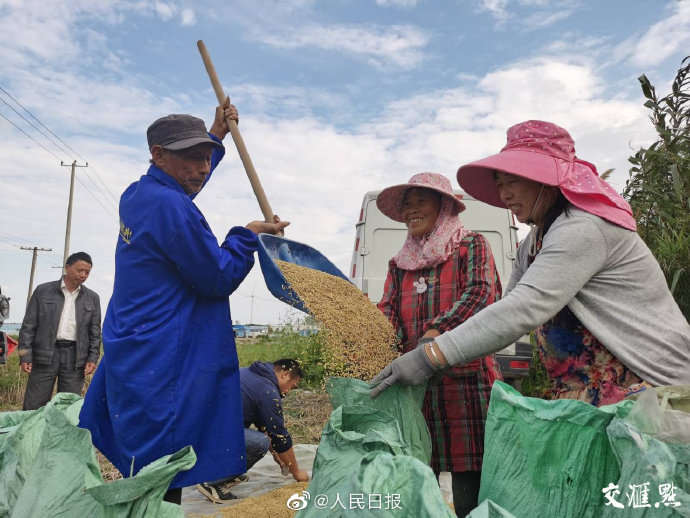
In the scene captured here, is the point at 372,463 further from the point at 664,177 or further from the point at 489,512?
the point at 664,177

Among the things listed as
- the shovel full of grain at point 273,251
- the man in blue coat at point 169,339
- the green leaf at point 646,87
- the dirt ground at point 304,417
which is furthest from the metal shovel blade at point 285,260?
the green leaf at point 646,87

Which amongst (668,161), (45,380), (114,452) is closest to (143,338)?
(114,452)

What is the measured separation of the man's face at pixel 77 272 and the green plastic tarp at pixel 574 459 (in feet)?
14.7

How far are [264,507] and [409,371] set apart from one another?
75.0 inches

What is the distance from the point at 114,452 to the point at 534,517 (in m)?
1.33

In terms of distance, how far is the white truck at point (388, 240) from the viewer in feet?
17.8

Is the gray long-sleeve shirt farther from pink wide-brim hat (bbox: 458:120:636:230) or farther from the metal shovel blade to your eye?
the metal shovel blade

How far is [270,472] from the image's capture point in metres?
3.85

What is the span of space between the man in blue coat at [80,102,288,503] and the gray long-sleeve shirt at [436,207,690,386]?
84 centimetres

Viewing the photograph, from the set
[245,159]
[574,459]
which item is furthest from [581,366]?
[245,159]

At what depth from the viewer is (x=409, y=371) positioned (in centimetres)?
151

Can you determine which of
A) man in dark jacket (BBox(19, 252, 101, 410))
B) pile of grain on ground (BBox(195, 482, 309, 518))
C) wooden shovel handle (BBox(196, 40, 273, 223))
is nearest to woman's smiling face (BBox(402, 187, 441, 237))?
wooden shovel handle (BBox(196, 40, 273, 223))

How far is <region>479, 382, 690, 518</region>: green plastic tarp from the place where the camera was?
97 cm

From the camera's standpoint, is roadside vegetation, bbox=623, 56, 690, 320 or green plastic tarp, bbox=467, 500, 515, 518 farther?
roadside vegetation, bbox=623, 56, 690, 320
